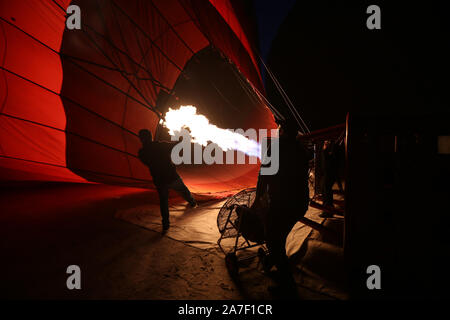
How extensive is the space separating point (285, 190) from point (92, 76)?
17.4ft

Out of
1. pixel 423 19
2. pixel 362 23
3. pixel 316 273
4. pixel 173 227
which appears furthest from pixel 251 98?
pixel 316 273

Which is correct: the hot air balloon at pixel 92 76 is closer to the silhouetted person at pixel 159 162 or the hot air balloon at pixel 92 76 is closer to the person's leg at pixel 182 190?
the person's leg at pixel 182 190

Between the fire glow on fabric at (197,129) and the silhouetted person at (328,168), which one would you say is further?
the fire glow on fabric at (197,129)

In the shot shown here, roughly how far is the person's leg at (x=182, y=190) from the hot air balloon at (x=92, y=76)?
1.16 m

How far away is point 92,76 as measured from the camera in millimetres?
4531

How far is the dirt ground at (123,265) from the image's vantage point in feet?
6.16

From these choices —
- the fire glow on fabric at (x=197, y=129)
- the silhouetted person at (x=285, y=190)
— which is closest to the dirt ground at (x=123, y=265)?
the silhouetted person at (x=285, y=190)

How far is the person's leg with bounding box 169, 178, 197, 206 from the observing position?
4.05m

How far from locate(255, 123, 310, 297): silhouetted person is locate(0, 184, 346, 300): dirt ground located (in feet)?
1.49

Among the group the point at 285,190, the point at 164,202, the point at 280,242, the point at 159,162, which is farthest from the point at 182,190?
the point at 285,190

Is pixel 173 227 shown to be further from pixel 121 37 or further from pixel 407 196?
pixel 121 37

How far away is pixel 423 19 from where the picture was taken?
358 inches
